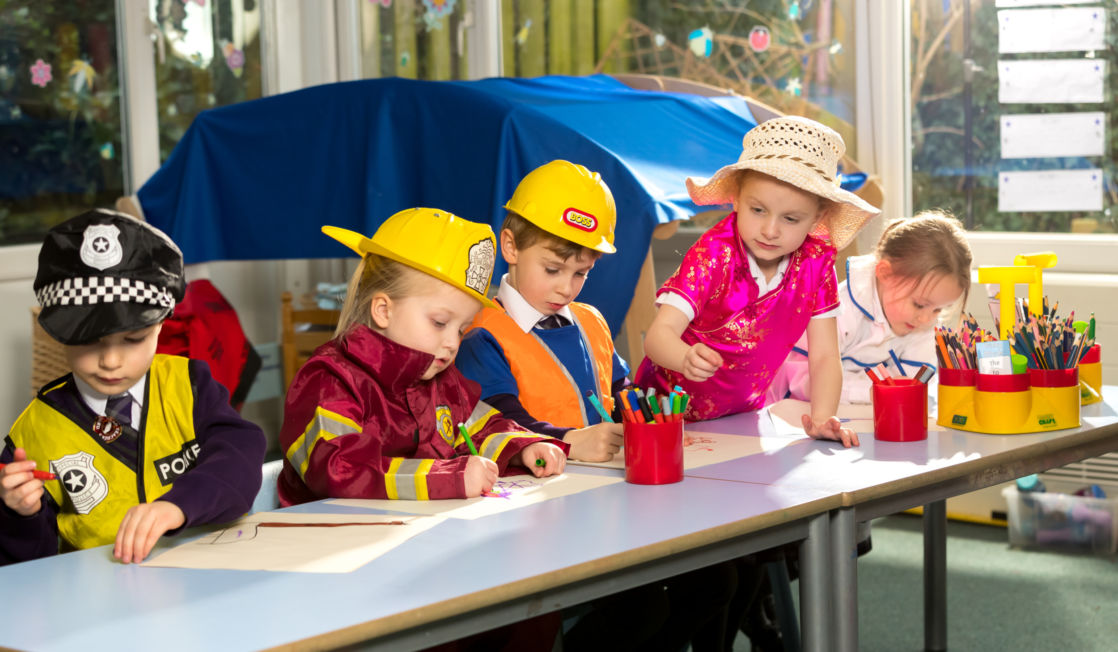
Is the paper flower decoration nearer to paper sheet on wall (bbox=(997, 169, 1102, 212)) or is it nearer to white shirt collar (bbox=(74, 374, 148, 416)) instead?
white shirt collar (bbox=(74, 374, 148, 416))

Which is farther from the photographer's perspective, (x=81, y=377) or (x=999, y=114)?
(x=999, y=114)

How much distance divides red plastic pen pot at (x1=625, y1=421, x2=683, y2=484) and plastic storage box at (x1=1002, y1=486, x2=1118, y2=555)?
205cm


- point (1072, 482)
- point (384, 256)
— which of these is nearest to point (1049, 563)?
point (1072, 482)

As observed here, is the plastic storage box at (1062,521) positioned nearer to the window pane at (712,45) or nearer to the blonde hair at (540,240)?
the window pane at (712,45)

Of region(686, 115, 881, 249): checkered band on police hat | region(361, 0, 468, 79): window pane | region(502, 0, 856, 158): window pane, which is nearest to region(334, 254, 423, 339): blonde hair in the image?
region(686, 115, 881, 249): checkered band on police hat

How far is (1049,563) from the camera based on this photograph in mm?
3059

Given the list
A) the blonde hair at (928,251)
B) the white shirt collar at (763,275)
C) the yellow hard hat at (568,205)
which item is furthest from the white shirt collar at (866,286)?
the yellow hard hat at (568,205)

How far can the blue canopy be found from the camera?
270 cm

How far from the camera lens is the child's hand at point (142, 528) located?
1.22 metres

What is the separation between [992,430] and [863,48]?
2076mm

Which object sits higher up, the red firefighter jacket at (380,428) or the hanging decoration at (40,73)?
the hanging decoration at (40,73)

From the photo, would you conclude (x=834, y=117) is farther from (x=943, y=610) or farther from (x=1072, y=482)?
(x=943, y=610)

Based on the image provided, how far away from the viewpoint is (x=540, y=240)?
191 cm

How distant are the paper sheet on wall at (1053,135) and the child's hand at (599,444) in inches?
88.8
